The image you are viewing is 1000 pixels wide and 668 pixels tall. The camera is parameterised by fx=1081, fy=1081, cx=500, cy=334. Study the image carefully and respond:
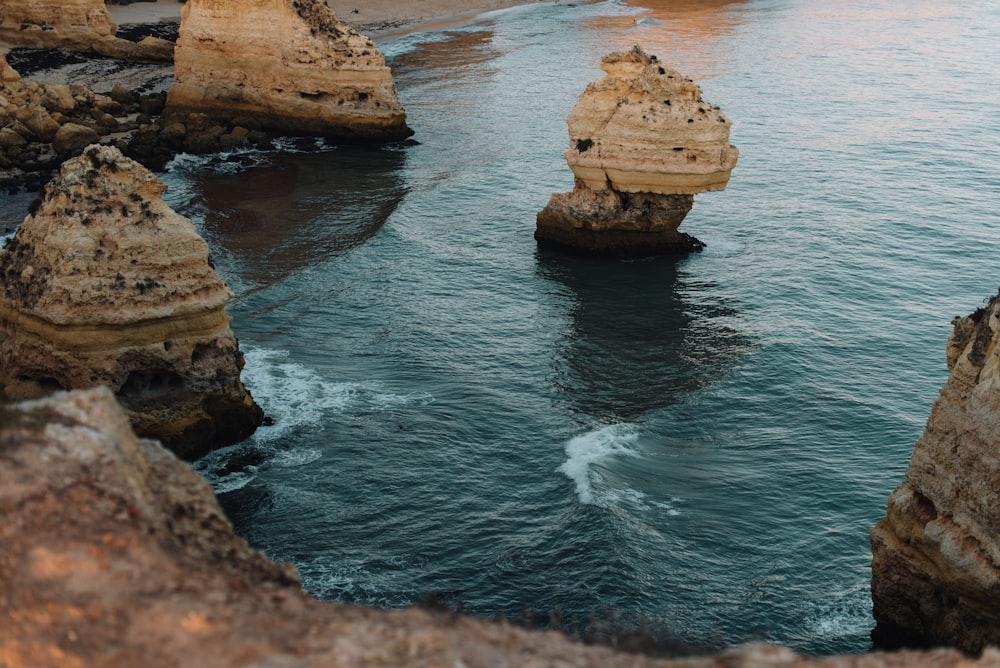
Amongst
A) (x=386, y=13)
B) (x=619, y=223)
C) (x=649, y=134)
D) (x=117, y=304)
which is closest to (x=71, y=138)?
(x=619, y=223)

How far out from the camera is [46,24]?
203ft

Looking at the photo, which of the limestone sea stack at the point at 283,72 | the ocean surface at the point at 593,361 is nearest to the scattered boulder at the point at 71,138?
the ocean surface at the point at 593,361

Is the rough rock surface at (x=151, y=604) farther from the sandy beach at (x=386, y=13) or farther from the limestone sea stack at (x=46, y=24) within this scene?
the sandy beach at (x=386, y=13)

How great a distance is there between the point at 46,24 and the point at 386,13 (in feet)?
103

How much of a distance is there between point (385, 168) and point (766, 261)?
63.7 feet

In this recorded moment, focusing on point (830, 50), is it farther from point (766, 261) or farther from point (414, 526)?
point (414, 526)

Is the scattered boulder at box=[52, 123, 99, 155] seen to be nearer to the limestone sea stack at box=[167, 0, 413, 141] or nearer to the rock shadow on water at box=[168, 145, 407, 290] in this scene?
the rock shadow on water at box=[168, 145, 407, 290]

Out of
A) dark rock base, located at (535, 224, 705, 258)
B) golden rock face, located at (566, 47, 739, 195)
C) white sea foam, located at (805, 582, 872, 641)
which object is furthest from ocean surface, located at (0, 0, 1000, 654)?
golden rock face, located at (566, 47, 739, 195)

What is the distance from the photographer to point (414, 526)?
2125 cm

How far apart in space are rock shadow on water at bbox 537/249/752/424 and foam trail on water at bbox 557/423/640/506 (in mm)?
760

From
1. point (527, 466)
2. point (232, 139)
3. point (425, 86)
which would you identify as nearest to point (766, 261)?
point (527, 466)

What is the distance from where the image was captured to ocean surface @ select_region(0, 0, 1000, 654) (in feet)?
65.9

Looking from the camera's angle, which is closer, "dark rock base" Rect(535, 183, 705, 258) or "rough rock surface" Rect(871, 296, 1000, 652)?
"rough rock surface" Rect(871, 296, 1000, 652)

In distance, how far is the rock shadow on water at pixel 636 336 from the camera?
91.1 feet
